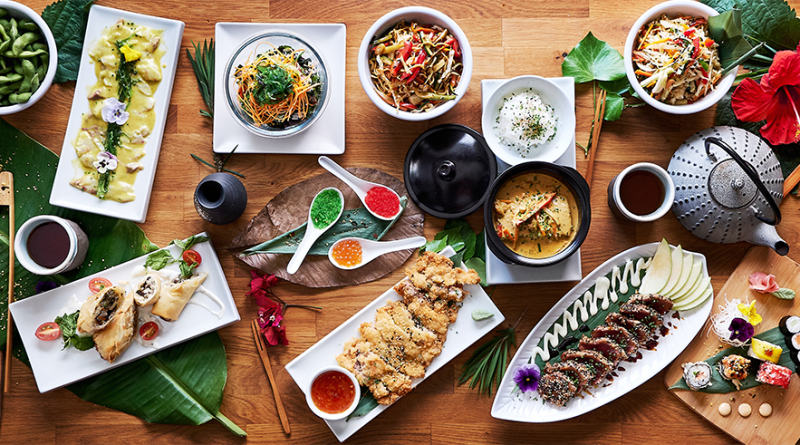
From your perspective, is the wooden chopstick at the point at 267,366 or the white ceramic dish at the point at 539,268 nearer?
the white ceramic dish at the point at 539,268

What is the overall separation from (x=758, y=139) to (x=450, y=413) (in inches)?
87.8

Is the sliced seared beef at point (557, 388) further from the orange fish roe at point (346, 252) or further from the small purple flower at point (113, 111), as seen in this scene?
the small purple flower at point (113, 111)

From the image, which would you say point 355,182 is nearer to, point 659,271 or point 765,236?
point 659,271

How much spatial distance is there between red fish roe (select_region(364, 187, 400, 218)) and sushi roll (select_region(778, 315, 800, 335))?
7.23 ft

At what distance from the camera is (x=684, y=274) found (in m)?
2.39

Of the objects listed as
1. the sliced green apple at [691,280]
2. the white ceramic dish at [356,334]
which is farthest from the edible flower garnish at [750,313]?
the white ceramic dish at [356,334]

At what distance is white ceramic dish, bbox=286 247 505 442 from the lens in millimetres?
2369

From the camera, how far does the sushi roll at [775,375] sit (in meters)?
2.38

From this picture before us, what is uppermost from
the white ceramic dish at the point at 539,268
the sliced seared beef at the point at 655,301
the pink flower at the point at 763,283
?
the white ceramic dish at the point at 539,268

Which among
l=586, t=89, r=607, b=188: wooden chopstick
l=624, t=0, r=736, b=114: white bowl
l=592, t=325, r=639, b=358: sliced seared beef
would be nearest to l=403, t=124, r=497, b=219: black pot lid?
l=586, t=89, r=607, b=188: wooden chopstick

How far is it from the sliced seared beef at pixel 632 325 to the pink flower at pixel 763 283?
2.22ft

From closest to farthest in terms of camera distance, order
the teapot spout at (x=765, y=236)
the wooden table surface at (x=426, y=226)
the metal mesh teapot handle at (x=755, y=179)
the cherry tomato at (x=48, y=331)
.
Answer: the metal mesh teapot handle at (x=755, y=179)
the teapot spout at (x=765, y=236)
the cherry tomato at (x=48, y=331)
the wooden table surface at (x=426, y=226)

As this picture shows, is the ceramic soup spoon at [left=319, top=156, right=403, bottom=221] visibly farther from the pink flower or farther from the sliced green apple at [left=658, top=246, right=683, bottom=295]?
the pink flower

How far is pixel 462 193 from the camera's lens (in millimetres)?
2422
